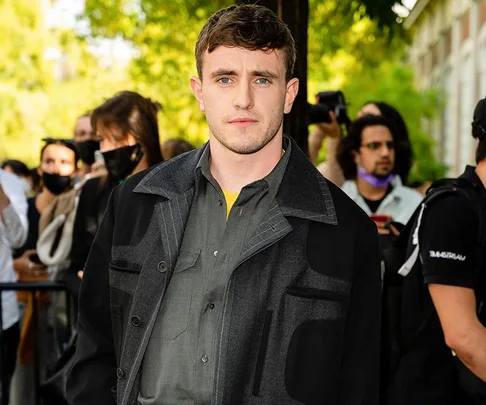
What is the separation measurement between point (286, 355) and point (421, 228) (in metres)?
1.25

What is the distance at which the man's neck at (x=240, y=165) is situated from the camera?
3178 millimetres

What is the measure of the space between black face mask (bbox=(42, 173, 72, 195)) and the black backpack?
3.87 m

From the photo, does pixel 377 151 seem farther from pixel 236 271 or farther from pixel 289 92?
pixel 236 271

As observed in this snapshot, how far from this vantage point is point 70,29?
23.0 m

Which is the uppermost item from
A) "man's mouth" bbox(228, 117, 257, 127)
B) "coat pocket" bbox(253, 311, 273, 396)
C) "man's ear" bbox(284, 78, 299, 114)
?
"man's ear" bbox(284, 78, 299, 114)

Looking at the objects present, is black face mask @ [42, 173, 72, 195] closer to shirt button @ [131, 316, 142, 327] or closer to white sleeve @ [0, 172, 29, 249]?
white sleeve @ [0, 172, 29, 249]

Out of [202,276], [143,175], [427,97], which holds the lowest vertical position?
[202,276]

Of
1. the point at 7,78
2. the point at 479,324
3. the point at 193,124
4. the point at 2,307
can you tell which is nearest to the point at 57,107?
the point at 7,78

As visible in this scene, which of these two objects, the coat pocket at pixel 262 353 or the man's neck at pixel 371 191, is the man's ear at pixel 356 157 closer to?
the man's neck at pixel 371 191

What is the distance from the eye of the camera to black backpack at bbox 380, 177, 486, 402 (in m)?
3.96

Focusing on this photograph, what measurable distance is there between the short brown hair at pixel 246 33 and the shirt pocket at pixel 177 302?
61 cm

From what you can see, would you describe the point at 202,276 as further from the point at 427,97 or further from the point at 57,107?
the point at 57,107

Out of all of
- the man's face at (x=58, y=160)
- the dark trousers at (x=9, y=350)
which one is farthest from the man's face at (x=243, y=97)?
the man's face at (x=58, y=160)

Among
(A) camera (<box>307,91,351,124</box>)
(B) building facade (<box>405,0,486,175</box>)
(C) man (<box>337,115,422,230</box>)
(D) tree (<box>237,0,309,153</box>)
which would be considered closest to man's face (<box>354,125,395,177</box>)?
(C) man (<box>337,115,422,230</box>)
